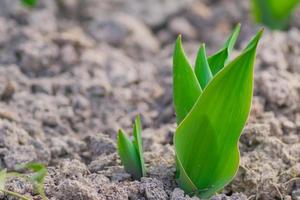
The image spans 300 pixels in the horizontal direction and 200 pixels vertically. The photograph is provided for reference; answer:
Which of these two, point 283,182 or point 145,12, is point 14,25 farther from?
point 283,182

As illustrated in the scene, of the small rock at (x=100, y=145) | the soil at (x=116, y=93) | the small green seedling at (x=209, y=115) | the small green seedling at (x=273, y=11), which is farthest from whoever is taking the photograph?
the small green seedling at (x=273, y=11)

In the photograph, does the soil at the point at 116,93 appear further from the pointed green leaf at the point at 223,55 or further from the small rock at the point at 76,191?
the pointed green leaf at the point at 223,55

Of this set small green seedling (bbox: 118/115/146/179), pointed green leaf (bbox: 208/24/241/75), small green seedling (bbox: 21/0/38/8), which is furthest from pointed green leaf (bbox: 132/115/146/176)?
small green seedling (bbox: 21/0/38/8)

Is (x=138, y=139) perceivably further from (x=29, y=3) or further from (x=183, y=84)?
(x=29, y=3)

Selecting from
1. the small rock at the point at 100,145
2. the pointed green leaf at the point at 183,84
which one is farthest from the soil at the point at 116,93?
the pointed green leaf at the point at 183,84

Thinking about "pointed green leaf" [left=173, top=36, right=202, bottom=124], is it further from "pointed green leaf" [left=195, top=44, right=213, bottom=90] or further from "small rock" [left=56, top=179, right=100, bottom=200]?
"small rock" [left=56, top=179, right=100, bottom=200]

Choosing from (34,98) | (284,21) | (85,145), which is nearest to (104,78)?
(34,98)
